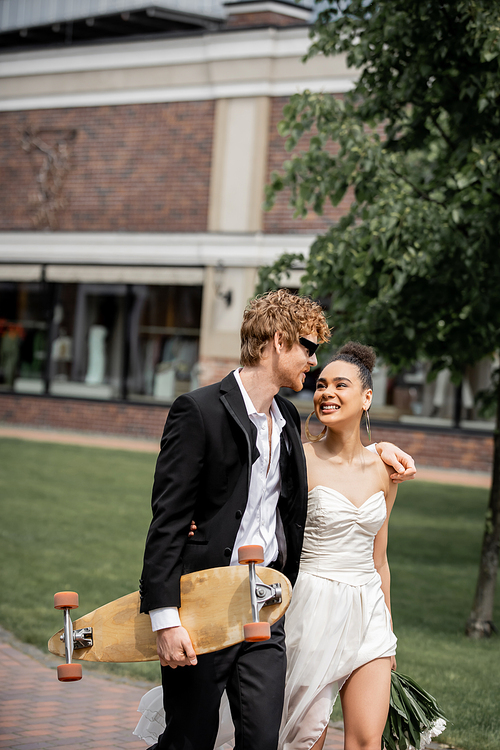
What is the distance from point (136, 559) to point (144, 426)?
11.4 m

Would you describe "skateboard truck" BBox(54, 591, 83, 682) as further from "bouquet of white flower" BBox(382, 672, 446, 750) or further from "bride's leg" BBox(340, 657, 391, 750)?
"bouquet of white flower" BBox(382, 672, 446, 750)

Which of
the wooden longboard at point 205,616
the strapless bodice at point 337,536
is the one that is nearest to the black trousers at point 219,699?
the wooden longboard at point 205,616

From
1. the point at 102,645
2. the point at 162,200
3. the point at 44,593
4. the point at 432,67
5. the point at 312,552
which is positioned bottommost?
the point at 44,593

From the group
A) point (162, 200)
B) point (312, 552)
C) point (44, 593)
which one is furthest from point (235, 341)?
point (312, 552)

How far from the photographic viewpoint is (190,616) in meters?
2.97

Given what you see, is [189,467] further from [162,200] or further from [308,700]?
[162,200]

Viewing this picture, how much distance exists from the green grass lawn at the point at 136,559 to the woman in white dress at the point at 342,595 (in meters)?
1.86

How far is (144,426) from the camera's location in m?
20.5

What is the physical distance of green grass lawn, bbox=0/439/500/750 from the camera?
6.16 metres

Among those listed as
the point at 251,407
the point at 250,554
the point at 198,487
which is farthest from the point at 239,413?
the point at 250,554

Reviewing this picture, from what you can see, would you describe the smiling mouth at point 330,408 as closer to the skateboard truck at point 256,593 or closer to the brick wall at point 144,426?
the skateboard truck at point 256,593

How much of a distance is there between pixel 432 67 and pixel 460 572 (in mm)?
5347

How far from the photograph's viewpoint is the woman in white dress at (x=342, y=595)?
11.1 feet

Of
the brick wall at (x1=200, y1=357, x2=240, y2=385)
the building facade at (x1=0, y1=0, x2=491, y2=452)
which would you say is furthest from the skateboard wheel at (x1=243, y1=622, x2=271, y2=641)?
the brick wall at (x1=200, y1=357, x2=240, y2=385)
